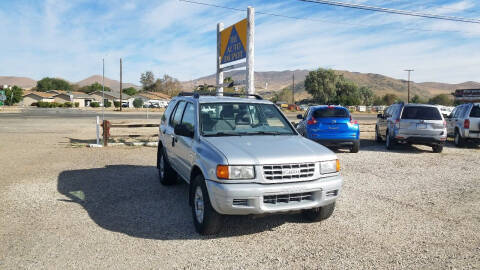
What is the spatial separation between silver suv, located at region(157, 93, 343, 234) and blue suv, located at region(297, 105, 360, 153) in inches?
246

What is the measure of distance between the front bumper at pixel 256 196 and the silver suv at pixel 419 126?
30.5 feet

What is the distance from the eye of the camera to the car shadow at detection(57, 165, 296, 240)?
202 inches

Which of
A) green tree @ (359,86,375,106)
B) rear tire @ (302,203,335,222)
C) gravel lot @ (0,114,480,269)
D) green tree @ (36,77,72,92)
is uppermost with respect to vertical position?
green tree @ (36,77,72,92)

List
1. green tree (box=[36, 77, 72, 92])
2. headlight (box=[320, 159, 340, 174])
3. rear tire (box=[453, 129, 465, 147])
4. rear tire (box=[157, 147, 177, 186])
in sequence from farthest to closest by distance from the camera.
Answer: green tree (box=[36, 77, 72, 92]) → rear tire (box=[453, 129, 465, 147]) → rear tire (box=[157, 147, 177, 186]) → headlight (box=[320, 159, 340, 174])

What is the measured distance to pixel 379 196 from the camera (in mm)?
7027

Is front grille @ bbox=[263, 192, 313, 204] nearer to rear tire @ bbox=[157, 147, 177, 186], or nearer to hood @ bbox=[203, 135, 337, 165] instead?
hood @ bbox=[203, 135, 337, 165]

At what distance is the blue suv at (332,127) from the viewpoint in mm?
12016

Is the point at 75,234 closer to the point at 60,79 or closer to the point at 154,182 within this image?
the point at 154,182

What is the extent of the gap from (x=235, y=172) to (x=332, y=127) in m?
8.22

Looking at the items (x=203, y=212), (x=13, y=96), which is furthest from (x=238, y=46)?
(x=13, y=96)

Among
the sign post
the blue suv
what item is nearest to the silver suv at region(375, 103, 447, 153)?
the blue suv

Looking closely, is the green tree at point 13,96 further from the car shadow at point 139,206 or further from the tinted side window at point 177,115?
the tinted side window at point 177,115

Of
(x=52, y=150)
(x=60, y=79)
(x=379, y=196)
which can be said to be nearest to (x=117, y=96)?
(x=60, y=79)

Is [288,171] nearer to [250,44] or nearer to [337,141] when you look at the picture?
[337,141]
